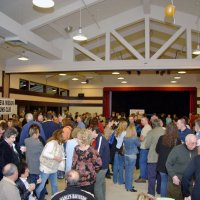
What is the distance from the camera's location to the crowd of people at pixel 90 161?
3299 mm

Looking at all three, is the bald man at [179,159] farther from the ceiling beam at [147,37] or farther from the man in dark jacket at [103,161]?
the ceiling beam at [147,37]

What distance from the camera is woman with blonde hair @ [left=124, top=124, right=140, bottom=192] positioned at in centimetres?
618

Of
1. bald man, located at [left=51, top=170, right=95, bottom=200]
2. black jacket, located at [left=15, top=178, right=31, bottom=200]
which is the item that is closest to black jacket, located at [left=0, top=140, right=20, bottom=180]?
black jacket, located at [left=15, top=178, right=31, bottom=200]

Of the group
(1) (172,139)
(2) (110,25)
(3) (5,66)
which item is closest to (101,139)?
(1) (172,139)

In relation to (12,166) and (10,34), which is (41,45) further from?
(12,166)

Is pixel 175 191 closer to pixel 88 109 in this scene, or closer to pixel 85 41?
pixel 85 41

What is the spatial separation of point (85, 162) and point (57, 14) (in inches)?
217

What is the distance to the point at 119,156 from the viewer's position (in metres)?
6.95

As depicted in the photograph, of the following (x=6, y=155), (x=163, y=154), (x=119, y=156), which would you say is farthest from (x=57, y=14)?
(x=163, y=154)

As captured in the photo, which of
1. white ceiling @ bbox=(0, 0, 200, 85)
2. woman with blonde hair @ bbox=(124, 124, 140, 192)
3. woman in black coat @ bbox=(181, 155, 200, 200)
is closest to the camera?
woman in black coat @ bbox=(181, 155, 200, 200)

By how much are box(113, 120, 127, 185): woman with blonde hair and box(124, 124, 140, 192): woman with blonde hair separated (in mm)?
358

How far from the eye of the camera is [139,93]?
18938 millimetres

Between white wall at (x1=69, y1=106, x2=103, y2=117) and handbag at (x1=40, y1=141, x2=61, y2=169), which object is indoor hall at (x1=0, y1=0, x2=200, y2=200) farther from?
white wall at (x1=69, y1=106, x2=103, y2=117)

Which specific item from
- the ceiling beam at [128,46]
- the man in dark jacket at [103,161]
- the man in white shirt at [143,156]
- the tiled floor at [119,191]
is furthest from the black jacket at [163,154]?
the ceiling beam at [128,46]
